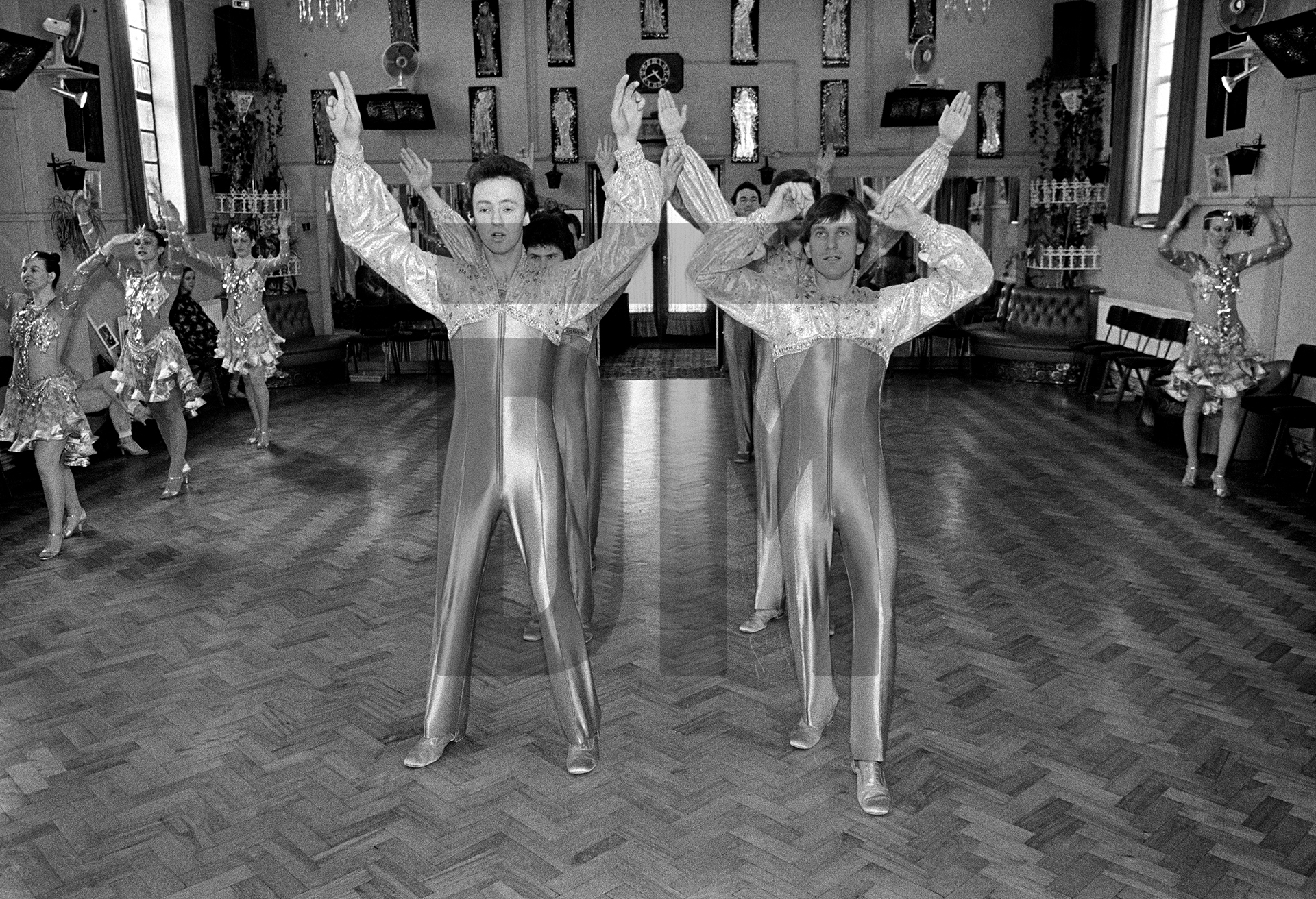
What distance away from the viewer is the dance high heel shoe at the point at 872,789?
3109 millimetres

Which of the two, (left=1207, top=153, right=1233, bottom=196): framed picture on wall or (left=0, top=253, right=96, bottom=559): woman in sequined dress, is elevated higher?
(left=1207, top=153, right=1233, bottom=196): framed picture on wall

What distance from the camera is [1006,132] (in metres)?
13.1

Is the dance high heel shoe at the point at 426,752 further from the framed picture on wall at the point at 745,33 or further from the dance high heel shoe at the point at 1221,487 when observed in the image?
the framed picture on wall at the point at 745,33

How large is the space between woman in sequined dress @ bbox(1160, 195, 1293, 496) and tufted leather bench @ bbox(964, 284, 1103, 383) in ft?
13.3

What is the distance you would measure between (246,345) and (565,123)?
6.42m

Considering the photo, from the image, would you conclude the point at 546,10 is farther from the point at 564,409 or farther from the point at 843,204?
the point at 843,204

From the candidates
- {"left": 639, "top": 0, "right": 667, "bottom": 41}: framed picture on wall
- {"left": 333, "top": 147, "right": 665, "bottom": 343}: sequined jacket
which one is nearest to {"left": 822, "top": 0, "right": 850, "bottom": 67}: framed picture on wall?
{"left": 639, "top": 0, "right": 667, "bottom": 41}: framed picture on wall

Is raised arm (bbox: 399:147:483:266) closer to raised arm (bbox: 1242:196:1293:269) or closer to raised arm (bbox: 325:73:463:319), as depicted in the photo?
raised arm (bbox: 325:73:463:319)

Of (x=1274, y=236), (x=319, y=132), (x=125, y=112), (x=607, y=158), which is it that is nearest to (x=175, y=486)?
(x=125, y=112)

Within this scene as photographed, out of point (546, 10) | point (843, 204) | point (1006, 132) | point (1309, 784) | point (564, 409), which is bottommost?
point (1309, 784)

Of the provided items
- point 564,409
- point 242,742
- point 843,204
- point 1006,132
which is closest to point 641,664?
point 564,409

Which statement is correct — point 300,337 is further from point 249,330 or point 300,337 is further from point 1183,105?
point 1183,105

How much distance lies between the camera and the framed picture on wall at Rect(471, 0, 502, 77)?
43.2ft

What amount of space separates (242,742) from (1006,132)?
11916 millimetres
